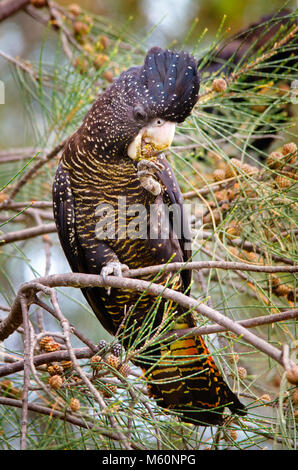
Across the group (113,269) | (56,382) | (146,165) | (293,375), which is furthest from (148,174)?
(293,375)

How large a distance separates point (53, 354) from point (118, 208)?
0.87 m

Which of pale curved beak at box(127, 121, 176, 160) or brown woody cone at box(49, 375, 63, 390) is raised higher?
pale curved beak at box(127, 121, 176, 160)

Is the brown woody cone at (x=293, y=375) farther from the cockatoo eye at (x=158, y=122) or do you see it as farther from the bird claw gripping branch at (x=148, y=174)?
the cockatoo eye at (x=158, y=122)

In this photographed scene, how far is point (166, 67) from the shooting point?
229 cm

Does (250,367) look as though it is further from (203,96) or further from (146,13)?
(146,13)

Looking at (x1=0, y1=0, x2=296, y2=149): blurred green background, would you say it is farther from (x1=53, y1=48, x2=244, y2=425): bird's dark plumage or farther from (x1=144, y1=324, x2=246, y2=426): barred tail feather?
(x1=144, y1=324, x2=246, y2=426): barred tail feather

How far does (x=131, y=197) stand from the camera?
2529 mm

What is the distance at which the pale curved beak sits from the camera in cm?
231

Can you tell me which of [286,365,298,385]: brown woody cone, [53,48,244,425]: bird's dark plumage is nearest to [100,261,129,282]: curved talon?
[53,48,244,425]: bird's dark plumage

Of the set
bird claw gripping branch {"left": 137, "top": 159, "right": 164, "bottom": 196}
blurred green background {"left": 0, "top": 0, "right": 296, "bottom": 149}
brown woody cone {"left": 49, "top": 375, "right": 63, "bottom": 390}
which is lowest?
brown woody cone {"left": 49, "top": 375, "right": 63, "bottom": 390}

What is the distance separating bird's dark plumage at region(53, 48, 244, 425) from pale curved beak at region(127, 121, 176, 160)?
3cm

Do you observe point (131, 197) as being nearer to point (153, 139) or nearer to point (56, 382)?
point (153, 139)

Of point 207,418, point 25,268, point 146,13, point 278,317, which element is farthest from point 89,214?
point 146,13
